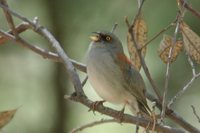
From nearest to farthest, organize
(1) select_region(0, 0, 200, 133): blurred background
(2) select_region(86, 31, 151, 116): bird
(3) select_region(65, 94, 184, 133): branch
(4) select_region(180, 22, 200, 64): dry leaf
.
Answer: (3) select_region(65, 94, 184, 133): branch < (4) select_region(180, 22, 200, 64): dry leaf < (2) select_region(86, 31, 151, 116): bird < (1) select_region(0, 0, 200, 133): blurred background

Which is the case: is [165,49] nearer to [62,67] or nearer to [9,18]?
[9,18]

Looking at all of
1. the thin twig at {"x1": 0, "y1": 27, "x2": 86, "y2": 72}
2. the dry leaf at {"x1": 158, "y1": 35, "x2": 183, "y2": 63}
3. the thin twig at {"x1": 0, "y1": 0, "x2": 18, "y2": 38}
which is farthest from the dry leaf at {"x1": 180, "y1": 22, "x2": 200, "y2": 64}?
the thin twig at {"x1": 0, "y1": 0, "x2": 18, "y2": 38}

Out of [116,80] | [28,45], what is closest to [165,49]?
[28,45]

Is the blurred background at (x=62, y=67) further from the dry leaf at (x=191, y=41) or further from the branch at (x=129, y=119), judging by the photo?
the branch at (x=129, y=119)

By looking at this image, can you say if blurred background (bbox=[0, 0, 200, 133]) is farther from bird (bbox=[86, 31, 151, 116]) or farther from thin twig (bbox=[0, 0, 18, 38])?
thin twig (bbox=[0, 0, 18, 38])

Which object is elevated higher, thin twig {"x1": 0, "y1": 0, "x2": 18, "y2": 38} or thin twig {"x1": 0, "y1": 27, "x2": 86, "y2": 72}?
thin twig {"x1": 0, "y1": 0, "x2": 18, "y2": 38}

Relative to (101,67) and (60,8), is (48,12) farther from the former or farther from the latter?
(101,67)

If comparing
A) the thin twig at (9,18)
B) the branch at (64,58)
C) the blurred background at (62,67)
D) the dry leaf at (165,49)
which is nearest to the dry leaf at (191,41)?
the dry leaf at (165,49)
